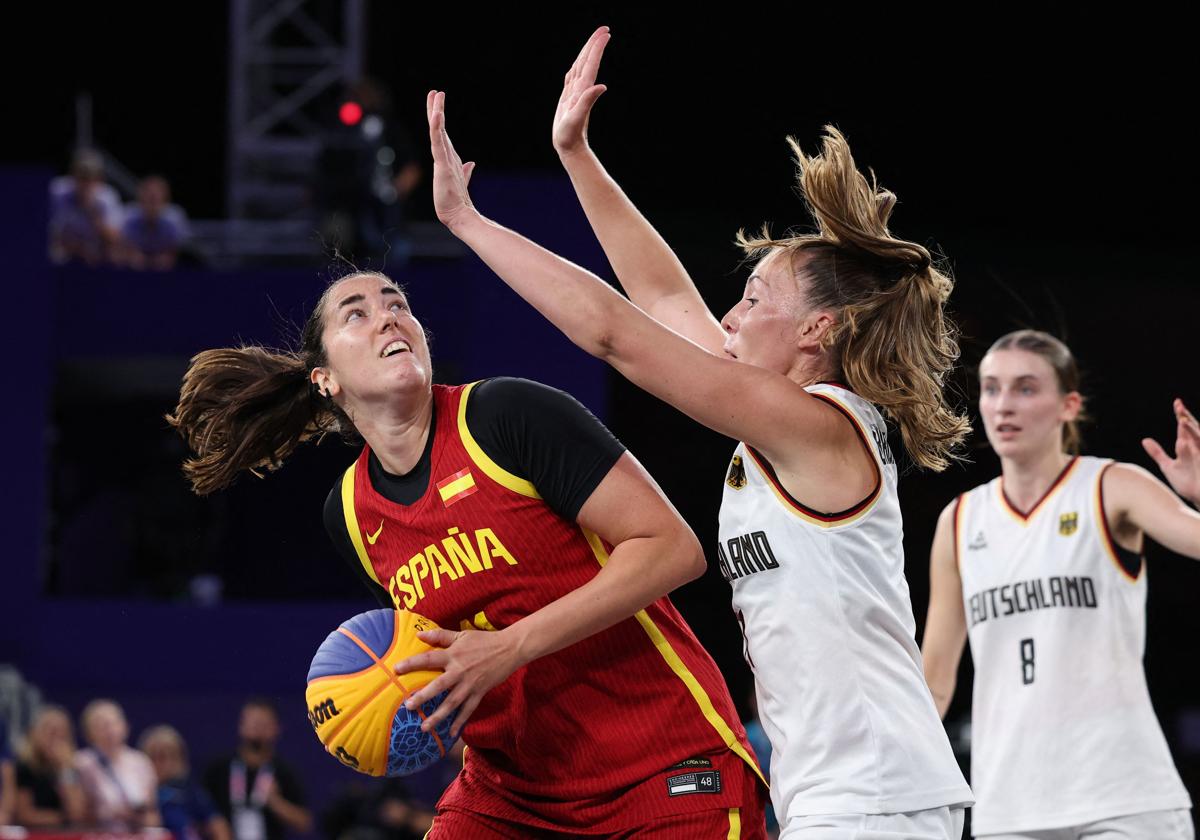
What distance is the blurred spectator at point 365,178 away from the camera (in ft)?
33.8

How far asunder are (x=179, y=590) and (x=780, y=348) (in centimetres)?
860

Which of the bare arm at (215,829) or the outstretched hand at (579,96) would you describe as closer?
the outstretched hand at (579,96)

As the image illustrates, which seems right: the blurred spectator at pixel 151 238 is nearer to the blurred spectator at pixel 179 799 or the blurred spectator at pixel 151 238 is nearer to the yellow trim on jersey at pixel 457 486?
the blurred spectator at pixel 179 799

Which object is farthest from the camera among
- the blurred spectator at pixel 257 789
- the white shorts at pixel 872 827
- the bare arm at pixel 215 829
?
the blurred spectator at pixel 257 789

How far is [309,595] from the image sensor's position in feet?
42.2

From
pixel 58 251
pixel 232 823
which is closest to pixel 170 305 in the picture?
pixel 58 251

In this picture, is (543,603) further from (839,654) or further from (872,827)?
(872,827)

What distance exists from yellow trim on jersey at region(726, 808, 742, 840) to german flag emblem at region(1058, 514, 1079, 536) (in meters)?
1.92

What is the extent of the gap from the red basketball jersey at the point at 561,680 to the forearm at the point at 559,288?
19.0 inches

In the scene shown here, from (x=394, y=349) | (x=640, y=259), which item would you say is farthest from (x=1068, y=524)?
(x=394, y=349)

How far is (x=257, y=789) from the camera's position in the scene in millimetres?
9117

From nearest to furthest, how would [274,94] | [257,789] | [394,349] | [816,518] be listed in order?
1. [816,518]
2. [394,349]
3. [257,789]
4. [274,94]

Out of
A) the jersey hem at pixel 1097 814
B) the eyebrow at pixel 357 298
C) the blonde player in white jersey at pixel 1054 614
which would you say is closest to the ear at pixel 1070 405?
the blonde player in white jersey at pixel 1054 614

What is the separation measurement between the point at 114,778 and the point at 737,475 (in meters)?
6.74
